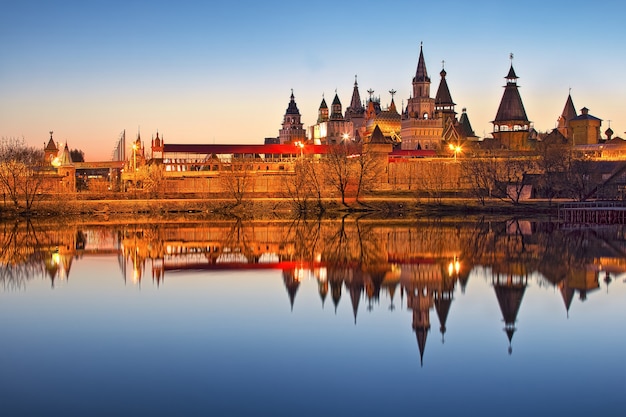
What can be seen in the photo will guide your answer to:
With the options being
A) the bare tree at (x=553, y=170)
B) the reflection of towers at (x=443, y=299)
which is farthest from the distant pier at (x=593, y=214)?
the reflection of towers at (x=443, y=299)

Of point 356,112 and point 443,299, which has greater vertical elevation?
point 356,112

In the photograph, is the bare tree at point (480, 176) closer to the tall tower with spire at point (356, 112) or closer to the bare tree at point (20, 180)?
the bare tree at point (20, 180)

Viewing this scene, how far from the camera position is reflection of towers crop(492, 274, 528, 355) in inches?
770

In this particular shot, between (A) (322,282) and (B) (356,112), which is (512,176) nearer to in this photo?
(A) (322,282)

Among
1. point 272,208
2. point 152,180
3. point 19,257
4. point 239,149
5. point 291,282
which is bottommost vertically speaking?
point 291,282

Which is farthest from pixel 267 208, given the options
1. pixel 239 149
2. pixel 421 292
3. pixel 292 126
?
pixel 292 126

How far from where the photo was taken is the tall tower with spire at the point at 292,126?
142625 millimetres

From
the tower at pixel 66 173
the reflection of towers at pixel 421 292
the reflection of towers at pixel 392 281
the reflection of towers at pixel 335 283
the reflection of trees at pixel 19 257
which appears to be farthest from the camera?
the tower at pixel 66 173

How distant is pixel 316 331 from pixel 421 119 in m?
90.7

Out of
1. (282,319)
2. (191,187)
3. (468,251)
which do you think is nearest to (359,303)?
(282,319)

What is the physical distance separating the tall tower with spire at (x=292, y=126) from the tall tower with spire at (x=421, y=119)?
35.5 meters

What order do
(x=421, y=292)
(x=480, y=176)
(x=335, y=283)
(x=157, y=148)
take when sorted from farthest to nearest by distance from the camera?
(x=157, y=148) → (x=480, y=176) → (x=335, y=283) → (x=421, y=292)

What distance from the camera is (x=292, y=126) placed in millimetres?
144125

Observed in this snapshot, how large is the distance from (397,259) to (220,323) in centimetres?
1355
